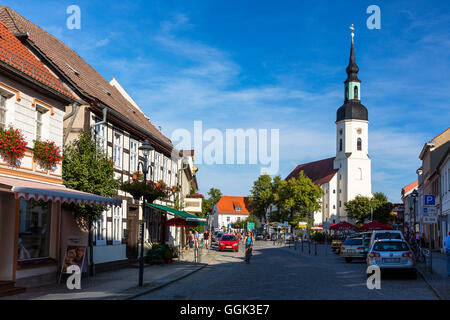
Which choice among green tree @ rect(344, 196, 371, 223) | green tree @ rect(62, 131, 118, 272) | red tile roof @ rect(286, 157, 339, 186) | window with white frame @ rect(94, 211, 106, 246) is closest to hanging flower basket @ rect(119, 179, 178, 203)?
window with white frame @ rect(94, 211, 106, 246)

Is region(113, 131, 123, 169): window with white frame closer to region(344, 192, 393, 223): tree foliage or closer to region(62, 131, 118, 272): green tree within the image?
region(62, 131, 118, 272): green tree

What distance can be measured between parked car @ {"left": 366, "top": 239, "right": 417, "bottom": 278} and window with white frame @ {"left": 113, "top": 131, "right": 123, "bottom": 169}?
39.7 feet

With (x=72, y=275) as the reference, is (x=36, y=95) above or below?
above

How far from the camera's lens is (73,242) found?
64.5 ft

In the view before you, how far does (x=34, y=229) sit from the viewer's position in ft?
56.2

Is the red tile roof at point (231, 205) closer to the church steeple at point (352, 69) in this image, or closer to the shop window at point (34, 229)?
the church steeple at point (352, 69)

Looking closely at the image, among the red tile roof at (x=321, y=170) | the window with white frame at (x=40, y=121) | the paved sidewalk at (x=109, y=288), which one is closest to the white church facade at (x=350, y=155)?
the red tile roof at (x=321, y=170)

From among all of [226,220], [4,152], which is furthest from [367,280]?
[226,220]

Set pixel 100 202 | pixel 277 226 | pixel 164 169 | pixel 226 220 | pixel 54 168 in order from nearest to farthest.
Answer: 1. pixel 100 202
2. pixel 54 168
3. pixel 164 169
4. pixel 277 226
5. pixel 226 220

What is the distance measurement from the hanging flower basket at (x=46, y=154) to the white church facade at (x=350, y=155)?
9719 cm

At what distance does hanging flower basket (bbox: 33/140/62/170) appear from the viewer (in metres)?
16.9
